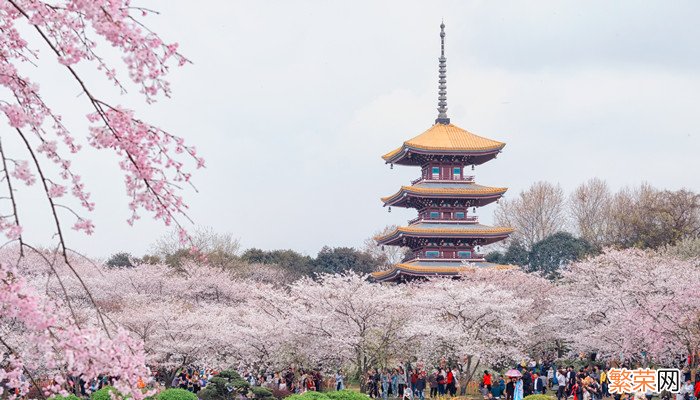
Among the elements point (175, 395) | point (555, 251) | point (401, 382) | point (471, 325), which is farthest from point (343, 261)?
point (175, 395)

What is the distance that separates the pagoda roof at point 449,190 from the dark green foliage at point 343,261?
727 inches

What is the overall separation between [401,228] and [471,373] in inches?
668

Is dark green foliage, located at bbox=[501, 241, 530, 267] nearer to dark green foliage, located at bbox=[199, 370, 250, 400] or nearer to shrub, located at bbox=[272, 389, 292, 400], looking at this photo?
shrub, located at bbox=[272, 389, 292, 400]

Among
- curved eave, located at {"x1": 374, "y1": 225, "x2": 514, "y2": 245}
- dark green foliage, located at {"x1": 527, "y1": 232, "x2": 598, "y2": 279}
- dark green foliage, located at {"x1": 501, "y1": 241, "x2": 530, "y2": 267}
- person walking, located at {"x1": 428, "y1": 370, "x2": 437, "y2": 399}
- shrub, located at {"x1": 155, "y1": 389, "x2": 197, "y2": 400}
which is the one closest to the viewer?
shrub, located at {"x1": 155, "y1": 389, "x2": 197, "y2": 400}

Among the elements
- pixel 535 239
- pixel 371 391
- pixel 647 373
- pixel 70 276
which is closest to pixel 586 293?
pixel 371 391

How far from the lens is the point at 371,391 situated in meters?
29.8

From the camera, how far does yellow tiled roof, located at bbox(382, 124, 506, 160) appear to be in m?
50.0

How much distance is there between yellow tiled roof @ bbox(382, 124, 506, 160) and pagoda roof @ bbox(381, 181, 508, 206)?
77.4 inches

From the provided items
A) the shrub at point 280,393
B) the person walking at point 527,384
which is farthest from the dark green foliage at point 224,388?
the person walking at point 527,384

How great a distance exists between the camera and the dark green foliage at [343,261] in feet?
224

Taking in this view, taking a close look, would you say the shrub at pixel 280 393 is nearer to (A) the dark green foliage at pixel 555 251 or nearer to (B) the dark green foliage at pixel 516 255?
(A) the dark green foliage at pixel 555 251

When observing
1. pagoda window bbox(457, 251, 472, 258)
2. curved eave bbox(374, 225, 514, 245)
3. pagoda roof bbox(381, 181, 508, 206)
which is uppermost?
pagoda roof bbox(381, 181, 508, 206)

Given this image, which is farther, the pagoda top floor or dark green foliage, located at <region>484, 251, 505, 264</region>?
dark green foliage, located at <region>484, 251, 505, 264</region>

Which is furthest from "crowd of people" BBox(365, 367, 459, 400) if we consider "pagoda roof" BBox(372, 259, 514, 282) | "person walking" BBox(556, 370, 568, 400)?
"pagoda roof" BBox(372, 259, 514, 282)
